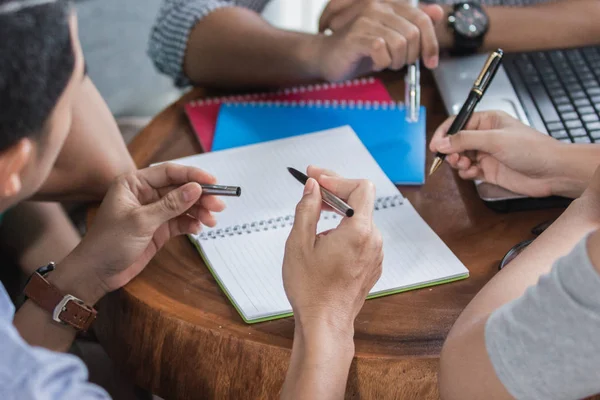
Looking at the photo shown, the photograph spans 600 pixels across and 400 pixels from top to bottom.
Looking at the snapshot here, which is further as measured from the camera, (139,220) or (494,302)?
(139,220)

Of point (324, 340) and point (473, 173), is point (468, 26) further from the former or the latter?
point (324, 340)

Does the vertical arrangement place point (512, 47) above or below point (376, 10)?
below

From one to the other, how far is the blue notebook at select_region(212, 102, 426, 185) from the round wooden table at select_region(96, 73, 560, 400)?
122 millimetres

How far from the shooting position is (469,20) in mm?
1236

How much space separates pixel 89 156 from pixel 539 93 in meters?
0.69

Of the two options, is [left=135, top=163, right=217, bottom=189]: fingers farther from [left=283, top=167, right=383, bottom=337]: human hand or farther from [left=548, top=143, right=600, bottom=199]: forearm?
[left=548, top=143, right=600, bottom=199]: forearm

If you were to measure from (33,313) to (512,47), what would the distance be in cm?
89

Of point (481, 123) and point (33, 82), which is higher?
point (33, 82)

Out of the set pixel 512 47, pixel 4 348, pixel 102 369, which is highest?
pixel 4 348

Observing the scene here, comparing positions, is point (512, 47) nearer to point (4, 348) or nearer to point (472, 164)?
point (472, 164)

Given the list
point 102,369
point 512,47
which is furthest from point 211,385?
point 512,47

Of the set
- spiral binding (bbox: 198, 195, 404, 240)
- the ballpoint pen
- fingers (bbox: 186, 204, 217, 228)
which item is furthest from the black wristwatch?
fingers (bbox: 186, 204, 217, 228)

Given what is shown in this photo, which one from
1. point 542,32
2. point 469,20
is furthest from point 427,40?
point 542,32

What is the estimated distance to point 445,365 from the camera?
2.29 feet
